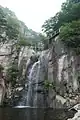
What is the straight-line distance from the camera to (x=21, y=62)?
1073 inches

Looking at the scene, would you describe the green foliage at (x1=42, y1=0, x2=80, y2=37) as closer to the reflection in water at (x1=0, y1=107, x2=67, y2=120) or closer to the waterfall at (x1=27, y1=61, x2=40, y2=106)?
the waterfall at (x1=27, y1=61, x2=40, y2=106)

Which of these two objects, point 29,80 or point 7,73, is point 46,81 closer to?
point 29,80

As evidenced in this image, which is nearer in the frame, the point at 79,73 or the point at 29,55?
the point at 79,73

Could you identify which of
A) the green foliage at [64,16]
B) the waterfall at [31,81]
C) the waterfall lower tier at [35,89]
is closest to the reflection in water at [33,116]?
the waterfall lower tier at [35,89]

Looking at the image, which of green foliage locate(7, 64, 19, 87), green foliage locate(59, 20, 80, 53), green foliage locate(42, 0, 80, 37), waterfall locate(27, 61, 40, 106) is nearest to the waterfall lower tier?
waterfall locate(27, 61, 40, 106)

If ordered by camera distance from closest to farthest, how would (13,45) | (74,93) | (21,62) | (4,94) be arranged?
1. (74,93)
2. (4,94)
3. (21,62)
4. (13,45)

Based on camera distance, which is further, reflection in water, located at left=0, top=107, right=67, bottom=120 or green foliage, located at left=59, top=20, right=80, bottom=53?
A: green foliage, located at left=59, top=20, right=80, bottom=53

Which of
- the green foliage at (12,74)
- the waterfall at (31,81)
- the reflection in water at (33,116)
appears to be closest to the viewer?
the reflection in water at (33,116)

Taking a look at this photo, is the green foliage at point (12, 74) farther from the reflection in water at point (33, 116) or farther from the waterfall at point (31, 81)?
the reflection in water at point (33, 116)

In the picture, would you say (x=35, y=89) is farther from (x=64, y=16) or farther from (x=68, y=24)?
(x=64, y=16)

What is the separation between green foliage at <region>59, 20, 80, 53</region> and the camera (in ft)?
75.0

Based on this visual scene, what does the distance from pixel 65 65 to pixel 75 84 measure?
2.41 meters

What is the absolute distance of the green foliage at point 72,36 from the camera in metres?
22.9

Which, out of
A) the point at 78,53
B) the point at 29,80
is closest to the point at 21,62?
the point at 29,80
